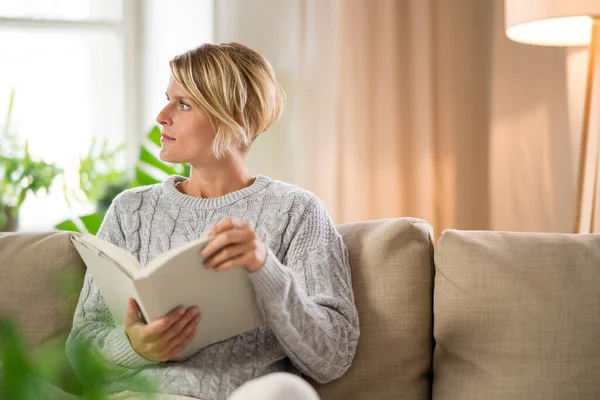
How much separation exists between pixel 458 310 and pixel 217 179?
0.58m

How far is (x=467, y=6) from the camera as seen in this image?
3.12 metres

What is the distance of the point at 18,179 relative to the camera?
3.05 m

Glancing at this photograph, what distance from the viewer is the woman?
1.36 metres

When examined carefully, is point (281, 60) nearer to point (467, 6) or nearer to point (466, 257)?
point (467, 6)

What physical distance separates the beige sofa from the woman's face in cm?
32

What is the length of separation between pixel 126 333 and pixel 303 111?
6.12ft

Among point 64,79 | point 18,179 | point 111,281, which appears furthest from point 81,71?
point 111,281

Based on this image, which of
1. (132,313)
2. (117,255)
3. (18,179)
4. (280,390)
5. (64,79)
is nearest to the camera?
(280,390)

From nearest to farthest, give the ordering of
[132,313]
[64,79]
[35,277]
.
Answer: [132,313] < [35,277] < [64,79]

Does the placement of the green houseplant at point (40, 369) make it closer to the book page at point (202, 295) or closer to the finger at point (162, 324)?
the book page at point (202, 295)

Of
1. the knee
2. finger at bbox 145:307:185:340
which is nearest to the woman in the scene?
finger at bbox 145:307:185:340

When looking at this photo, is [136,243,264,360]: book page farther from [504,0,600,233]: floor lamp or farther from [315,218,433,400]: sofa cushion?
[504,0,600,233]: floor lamp

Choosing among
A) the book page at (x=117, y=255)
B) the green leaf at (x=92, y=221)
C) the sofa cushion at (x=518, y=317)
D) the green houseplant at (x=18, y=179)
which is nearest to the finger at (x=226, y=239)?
the book page at (x=117, y=255)

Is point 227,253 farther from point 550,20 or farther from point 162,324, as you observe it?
point 550,20
